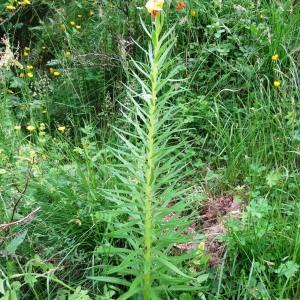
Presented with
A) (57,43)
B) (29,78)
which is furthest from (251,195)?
(57,43)

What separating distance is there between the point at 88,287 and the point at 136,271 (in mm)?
336

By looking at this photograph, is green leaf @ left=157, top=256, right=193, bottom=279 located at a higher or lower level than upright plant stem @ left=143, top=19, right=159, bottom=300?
lower

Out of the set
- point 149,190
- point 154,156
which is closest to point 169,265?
point 149,190

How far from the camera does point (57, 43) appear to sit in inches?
156

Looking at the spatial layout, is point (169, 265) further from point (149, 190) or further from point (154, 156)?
point (154, 156)

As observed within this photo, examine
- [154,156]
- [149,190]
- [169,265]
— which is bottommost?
[169,265]

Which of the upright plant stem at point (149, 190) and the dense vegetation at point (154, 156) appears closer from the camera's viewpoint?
the upright plant stem at point (149, 190)

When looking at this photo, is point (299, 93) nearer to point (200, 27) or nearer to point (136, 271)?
point (200, 27)

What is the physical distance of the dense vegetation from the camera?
6.21 feet

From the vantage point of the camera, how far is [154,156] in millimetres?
1787

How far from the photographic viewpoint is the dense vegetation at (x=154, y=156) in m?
1.89

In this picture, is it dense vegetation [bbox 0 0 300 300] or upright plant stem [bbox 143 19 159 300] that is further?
dense vegetation [bbox 0 0 300 300]

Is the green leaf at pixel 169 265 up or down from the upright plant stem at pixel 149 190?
down

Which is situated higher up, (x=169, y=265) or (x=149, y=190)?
(x=149, y=190)
